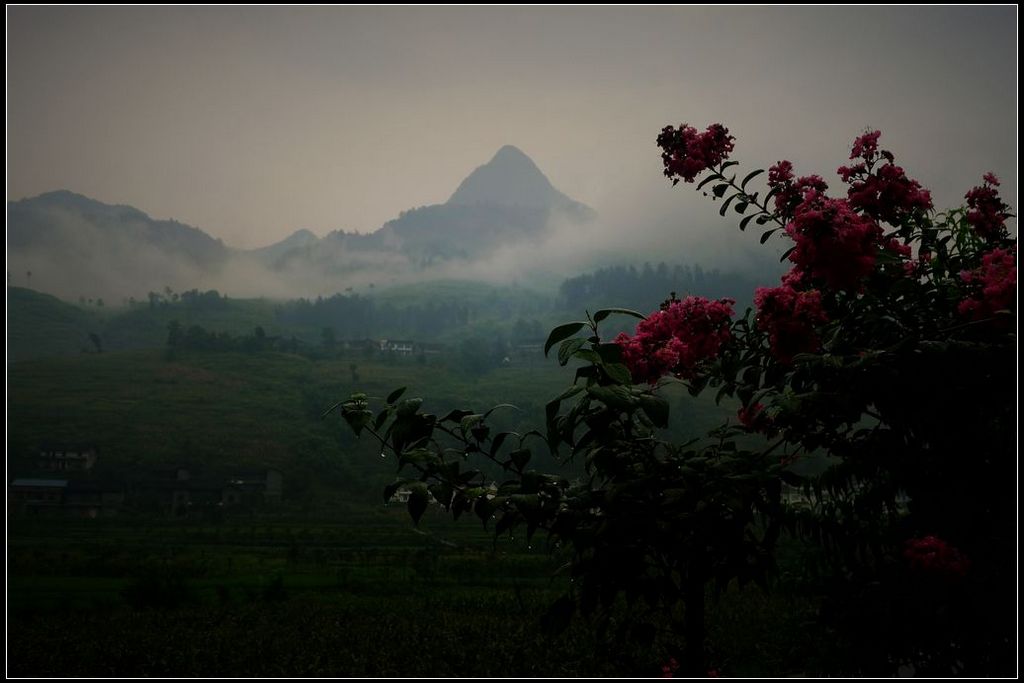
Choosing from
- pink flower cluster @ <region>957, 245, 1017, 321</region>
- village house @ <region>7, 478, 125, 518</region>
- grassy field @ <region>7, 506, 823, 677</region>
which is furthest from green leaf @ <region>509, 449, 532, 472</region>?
village house @ <region>7, 478, 125, 518</region>

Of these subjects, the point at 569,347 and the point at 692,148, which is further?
the point at 692,148

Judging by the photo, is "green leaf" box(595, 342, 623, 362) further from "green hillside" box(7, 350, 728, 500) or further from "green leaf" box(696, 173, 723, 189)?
"green hillside" box(7, 350, 728, 500)

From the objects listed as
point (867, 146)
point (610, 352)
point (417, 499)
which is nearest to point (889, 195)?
point (867, 146)

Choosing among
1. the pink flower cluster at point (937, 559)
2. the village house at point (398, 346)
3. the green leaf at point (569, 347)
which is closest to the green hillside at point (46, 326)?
the village house at point (398, 346)

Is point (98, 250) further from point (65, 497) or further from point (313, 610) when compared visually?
point (313, 610)

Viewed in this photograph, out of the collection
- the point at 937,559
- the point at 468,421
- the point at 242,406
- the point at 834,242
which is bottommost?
the point at 242,406

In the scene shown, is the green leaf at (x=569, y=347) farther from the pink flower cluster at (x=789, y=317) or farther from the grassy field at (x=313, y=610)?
the grassy field at (x=313, y=610)

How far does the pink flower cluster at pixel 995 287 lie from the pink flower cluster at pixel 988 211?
3.17 feet

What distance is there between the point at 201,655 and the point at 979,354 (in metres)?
5.00

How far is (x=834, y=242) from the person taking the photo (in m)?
2.24

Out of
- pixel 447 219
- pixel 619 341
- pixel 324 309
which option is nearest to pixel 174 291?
pixel 324 309

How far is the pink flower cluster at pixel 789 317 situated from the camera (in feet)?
7.32

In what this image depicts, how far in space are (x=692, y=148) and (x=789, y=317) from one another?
3.95ft

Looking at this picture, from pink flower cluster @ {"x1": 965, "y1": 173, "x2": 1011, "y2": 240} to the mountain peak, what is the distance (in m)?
42.7
